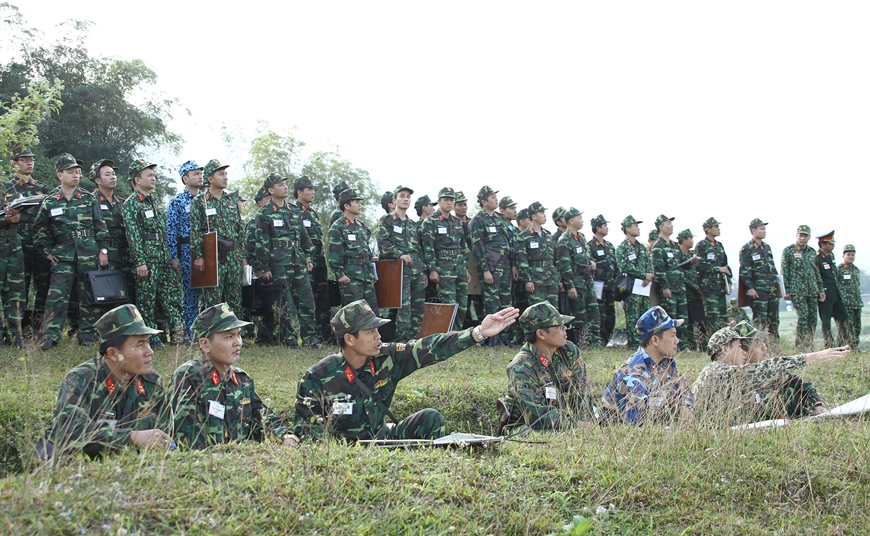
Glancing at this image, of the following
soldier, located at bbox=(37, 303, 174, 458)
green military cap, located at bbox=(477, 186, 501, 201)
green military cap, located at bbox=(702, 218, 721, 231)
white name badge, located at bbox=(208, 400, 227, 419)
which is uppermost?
green military cap, located at bbox=(477, 186, 501, 201)

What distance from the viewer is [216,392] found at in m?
5.68

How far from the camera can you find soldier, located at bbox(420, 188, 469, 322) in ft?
42.3

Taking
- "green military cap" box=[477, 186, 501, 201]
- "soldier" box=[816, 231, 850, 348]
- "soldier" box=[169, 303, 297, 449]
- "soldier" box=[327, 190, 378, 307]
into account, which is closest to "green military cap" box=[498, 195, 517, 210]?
"green military cap" box=[477, 186, 501, 201]

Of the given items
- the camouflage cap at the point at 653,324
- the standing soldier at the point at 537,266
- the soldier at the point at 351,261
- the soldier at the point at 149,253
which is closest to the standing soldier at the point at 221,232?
the soldier at the point at 149,253

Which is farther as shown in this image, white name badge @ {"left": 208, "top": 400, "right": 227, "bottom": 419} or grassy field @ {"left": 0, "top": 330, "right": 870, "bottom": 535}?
white name badge @ {"left": 208, "top": 400, "right": 227, "bottom": 419}

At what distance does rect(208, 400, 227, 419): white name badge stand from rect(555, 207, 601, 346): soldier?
31.0 ft

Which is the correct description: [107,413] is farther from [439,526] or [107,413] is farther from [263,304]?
[263,304]

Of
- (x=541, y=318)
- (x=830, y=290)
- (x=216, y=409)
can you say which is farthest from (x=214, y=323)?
(x=830, y=290)

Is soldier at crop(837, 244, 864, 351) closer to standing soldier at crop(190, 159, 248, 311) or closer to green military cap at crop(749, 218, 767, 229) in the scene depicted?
green military cap at crop(749, 218, 767, 229)

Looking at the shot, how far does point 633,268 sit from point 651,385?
8680 millimetres

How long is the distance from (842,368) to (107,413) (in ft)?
32.6

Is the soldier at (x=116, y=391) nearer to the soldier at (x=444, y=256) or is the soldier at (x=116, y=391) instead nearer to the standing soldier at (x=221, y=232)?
the standing soldier at (x=221, y=232)

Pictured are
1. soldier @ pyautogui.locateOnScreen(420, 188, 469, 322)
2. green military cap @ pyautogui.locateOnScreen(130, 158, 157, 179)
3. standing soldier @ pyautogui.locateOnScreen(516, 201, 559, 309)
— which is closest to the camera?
green military cap @ pyautogui.locateOnScreen(130, 158, 157, 179)

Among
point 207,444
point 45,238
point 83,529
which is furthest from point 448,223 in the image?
point 83,529
